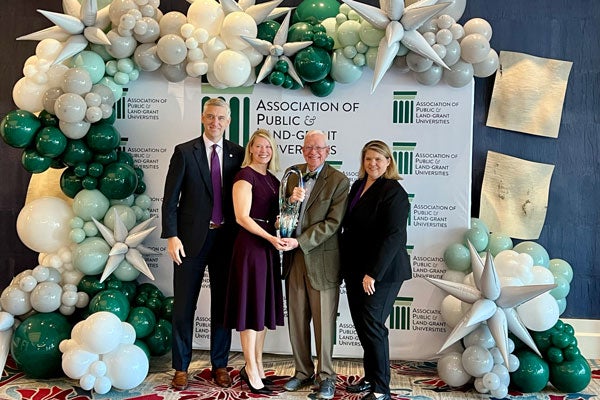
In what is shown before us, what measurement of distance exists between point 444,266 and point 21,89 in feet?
8.98

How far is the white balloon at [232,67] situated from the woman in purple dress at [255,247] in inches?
25.4

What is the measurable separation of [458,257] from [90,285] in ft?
7.04

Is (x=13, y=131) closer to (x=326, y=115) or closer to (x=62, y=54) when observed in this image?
(x=62, y=54)

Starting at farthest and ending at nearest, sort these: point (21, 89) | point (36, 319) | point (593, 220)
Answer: point (593, 220), point (21, 89), point (36, 319)

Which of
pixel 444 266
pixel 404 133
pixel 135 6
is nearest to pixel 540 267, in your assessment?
pixel 444 266

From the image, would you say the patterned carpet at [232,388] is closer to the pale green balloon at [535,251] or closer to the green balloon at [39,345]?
the green balloon at [39,345]

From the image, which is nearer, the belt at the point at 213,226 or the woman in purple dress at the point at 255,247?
the woman in purple dress at the point at 255,247

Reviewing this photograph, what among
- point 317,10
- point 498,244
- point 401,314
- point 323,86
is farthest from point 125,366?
point 317,10

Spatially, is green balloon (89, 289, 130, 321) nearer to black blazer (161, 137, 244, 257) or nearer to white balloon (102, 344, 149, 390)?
white balloon (102, 344, 149, 390)

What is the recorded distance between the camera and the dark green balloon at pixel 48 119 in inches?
143

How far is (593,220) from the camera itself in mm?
4016

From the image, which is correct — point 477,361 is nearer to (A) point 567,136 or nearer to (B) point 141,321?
(A) point 567,136

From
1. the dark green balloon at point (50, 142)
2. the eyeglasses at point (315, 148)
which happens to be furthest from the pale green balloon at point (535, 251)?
the dark green balloon at point (50, 142)

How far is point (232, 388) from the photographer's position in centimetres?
342
